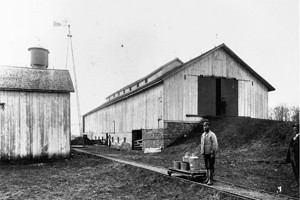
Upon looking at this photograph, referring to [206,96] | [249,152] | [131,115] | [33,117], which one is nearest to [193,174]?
[249,152]

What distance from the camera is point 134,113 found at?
28.2 meters

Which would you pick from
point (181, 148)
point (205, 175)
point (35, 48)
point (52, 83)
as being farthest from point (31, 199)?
point (35, 48)

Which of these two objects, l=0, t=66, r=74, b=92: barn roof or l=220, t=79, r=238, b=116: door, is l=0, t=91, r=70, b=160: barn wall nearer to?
l=0, t=66, r=74, b=92: barn roof

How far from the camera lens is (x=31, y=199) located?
28.0ft

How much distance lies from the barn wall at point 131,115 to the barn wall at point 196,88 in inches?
42.8

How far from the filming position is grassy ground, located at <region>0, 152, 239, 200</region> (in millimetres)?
8719

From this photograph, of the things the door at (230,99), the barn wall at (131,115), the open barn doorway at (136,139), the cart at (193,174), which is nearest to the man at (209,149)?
the cart at (193,174)

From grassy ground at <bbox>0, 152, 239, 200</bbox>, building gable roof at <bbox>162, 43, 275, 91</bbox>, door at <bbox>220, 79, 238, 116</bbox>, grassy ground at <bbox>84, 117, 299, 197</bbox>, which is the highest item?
building gable roof at <bbox>162, 43, 275, 91</bbox>

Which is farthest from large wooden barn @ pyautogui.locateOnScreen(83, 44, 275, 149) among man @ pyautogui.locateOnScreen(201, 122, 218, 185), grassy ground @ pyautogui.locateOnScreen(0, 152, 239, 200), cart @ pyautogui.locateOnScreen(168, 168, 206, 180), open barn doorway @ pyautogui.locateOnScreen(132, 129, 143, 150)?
man @ pyautogui.locateOnScreen(201, 122, 218, 185)

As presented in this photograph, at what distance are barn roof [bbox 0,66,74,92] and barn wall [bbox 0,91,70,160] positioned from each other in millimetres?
355

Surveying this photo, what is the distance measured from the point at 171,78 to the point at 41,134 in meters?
10.4

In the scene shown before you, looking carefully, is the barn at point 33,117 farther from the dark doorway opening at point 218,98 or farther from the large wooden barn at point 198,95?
the dark doorway opening at point 218,98

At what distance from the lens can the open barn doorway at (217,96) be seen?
22.9 metres

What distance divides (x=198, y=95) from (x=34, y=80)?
1224cm
